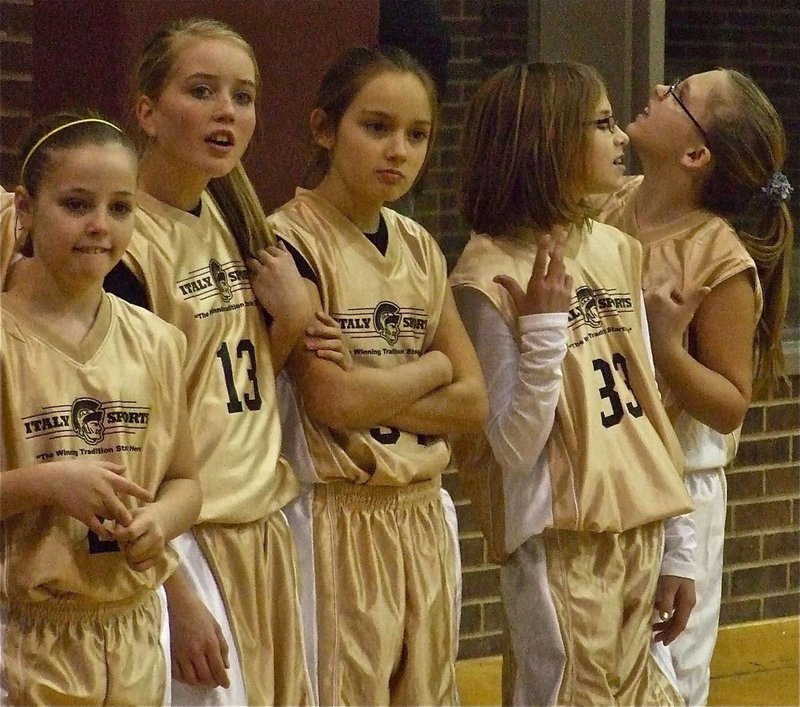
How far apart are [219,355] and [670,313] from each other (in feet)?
3.51

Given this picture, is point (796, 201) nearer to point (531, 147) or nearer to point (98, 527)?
point (531, 147)

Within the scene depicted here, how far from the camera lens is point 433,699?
2.55 m

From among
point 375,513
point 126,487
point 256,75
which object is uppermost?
point 256,75

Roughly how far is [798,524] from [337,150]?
2621mm

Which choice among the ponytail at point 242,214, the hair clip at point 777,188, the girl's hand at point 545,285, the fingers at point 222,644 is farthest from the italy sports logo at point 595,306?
the fingers at point 222,644

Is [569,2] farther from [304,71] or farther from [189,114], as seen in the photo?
[189,114]

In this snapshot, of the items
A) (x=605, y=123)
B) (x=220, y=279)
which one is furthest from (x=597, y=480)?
(x=220, y=279)

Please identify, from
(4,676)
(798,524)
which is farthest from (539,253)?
(798,524)

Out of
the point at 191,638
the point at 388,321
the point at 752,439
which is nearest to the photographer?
the point at 191,638

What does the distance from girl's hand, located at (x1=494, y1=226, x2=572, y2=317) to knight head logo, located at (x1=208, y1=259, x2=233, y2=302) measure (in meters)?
0.57

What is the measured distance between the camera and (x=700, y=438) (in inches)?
121

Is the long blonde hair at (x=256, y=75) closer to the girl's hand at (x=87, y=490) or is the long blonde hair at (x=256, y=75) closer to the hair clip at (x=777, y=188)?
the girl's hand at (x=87, y=490)

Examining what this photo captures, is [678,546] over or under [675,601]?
over

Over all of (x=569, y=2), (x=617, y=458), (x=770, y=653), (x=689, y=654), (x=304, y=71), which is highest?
(x=569, y=2)
